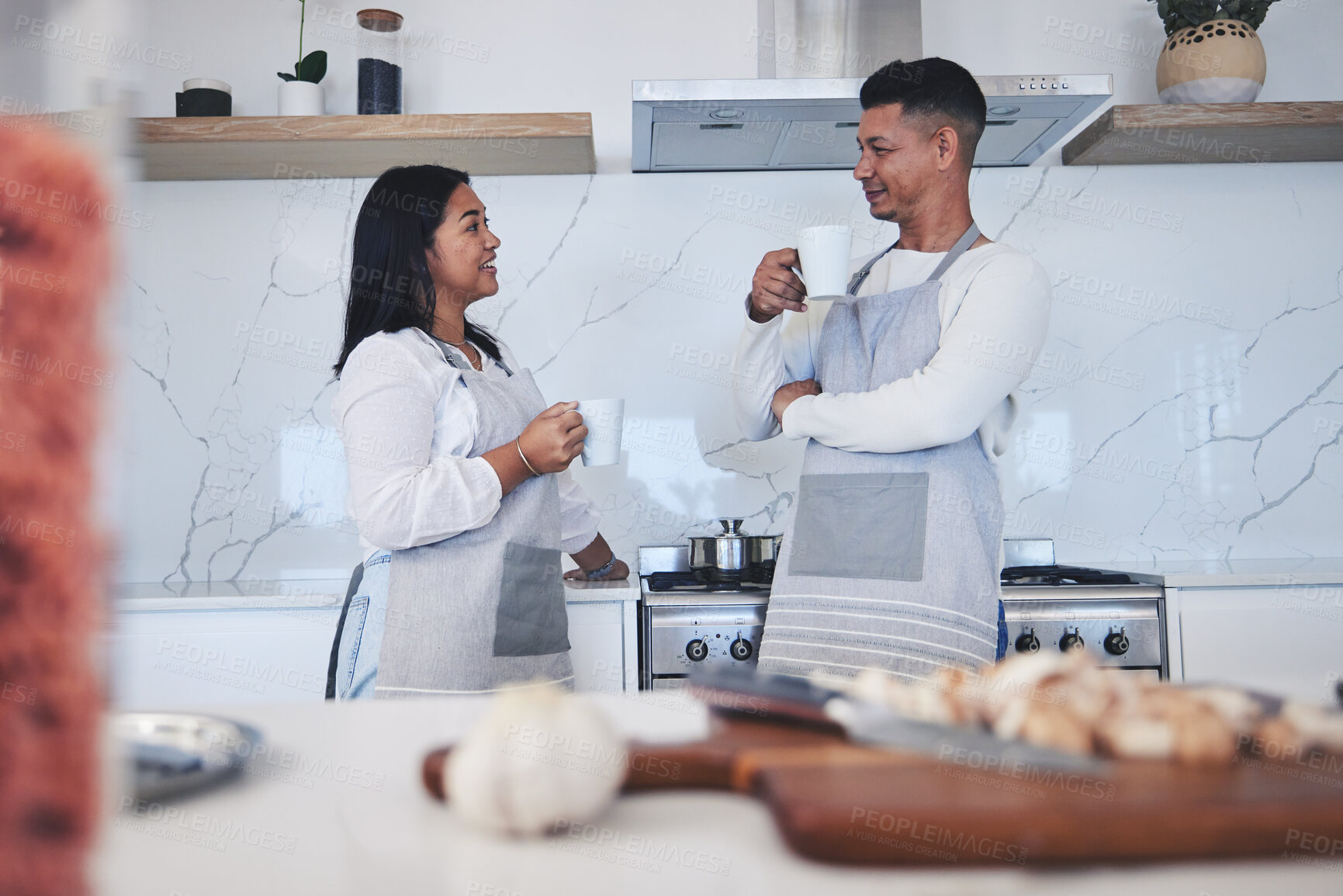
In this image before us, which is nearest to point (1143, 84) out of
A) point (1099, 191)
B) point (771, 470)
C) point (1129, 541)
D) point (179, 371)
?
point (1099, 191)

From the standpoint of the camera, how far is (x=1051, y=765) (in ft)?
1.61

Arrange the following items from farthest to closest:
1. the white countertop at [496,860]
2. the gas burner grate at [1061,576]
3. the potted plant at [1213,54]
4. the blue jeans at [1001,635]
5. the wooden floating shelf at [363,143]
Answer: the potted plant at [1213,54], the wooden floating shelf at [363,143], the gas burner grate at [1061,576], the blue jeans at [1001,635], the white countertop at [496,860]

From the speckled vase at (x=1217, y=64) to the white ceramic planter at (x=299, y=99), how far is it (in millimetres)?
1954

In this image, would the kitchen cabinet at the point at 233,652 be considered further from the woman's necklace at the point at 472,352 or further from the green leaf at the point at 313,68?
the green leaf at the point at 313,68

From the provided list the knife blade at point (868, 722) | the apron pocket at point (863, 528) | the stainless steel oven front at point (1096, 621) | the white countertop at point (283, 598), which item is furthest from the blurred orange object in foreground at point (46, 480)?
the stainless steel oven front at point (1096, 621)

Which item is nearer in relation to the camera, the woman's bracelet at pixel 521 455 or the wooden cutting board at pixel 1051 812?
the wooden cutting board at pixel 1051 812

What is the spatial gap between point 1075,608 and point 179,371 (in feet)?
6.82

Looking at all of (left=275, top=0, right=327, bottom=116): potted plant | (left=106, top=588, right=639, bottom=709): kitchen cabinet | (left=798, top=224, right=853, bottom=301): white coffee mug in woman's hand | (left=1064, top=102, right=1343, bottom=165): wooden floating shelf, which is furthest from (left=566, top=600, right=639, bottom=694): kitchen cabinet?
(left=1064, top=102, right=1343, bottom=165): wooden floating shelf

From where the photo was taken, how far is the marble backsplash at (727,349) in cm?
239

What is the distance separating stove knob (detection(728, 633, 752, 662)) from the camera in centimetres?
187

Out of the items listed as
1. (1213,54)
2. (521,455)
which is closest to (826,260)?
(521,455)

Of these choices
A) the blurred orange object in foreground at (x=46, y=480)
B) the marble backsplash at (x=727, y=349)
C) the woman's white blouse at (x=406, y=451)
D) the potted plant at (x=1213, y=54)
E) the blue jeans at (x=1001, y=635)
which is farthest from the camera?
the marble backsplash at (x=727, y=349)

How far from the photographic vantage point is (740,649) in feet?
6.15

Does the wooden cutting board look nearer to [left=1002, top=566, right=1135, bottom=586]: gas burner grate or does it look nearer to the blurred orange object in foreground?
the blurred orange object in foreground
